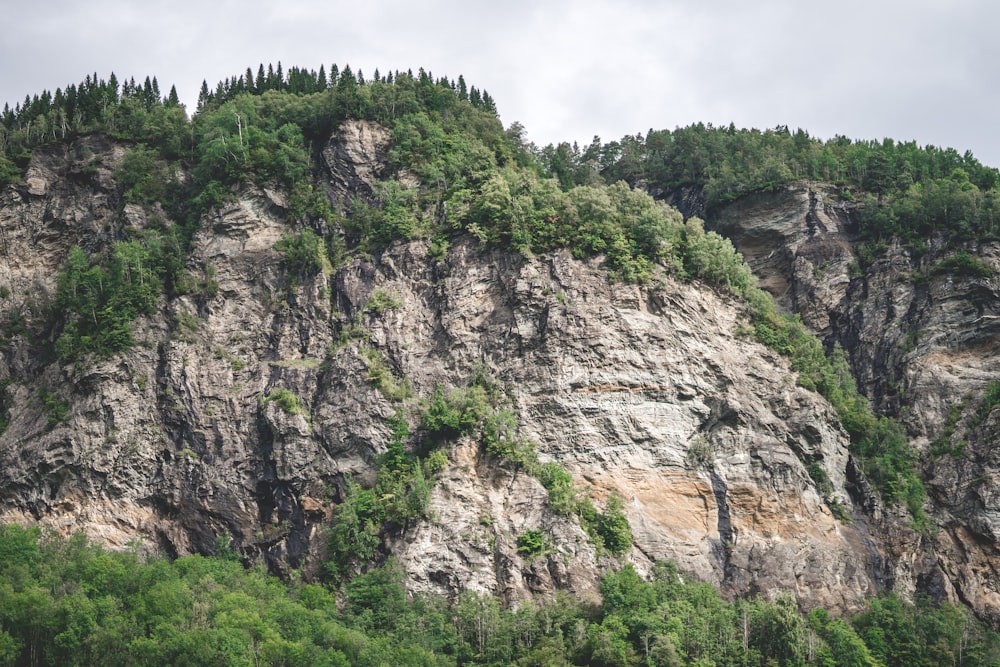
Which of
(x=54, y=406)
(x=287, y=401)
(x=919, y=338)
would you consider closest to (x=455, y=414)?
(x=287, y=401)

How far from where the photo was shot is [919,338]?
87562 mm

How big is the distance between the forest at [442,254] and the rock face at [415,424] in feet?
5.45

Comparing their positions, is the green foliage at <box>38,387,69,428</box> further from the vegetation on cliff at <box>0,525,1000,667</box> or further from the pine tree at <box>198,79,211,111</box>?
the pine tree at <box>198,79,211,111</box>

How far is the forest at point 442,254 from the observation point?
201ft

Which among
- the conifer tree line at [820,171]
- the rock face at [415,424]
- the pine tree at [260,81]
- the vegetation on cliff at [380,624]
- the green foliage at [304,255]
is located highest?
the pine tree at [260,81]

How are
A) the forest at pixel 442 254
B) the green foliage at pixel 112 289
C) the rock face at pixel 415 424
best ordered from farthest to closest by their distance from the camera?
the green foliage at pixel 112 289 → the rock face at pixel 415 424 → the forest at pixel 442 254

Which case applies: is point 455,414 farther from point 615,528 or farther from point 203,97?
point 203,97

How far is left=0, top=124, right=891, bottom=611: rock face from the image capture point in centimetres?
Result: 6931

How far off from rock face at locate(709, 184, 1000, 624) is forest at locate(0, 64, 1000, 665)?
211cm

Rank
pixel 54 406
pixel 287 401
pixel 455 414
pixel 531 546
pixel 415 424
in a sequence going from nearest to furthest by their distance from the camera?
pixel 531 546
pixel 455 414
pixel 54 406
pixel 415 424
pixel 287 401

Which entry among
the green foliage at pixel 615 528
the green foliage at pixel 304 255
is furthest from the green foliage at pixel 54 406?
the green foliage at pixel 615 528

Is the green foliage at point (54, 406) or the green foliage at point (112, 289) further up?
the green foliage at point (112, 289)

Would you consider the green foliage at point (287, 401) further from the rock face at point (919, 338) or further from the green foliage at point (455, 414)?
the rock face at point (919, 338)

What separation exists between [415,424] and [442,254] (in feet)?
51.8
